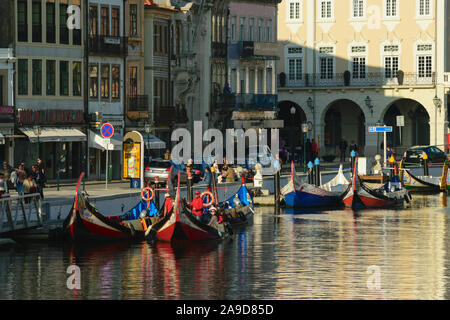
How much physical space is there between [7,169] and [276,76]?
4401cm

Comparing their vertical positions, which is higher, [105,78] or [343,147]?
[105,78]

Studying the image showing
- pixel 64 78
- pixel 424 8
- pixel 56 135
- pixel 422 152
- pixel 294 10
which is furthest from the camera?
pixel 294 10

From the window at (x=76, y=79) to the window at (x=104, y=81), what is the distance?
2027mm

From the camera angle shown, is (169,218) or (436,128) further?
(436,128)

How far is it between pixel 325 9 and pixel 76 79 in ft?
136

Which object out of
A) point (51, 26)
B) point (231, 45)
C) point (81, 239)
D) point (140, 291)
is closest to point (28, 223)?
point (81, 239)

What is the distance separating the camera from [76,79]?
→ 75.7m

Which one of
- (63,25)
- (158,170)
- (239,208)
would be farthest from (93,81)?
(239,208)

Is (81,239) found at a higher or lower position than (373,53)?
lower

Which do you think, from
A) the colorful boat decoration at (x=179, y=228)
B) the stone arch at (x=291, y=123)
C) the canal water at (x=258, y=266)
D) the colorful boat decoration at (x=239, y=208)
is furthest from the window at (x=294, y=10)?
the colorful boat decoration at (x=179, y=228)

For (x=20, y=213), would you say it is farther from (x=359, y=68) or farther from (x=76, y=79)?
(x=359, y=68)

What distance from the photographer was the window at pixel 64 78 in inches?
2938
